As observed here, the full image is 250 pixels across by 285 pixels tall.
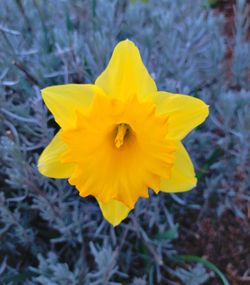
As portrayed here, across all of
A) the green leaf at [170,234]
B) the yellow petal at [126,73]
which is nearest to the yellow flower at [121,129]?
the yellow petal at [126,73]

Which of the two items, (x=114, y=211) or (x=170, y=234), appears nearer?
(x=114, y=211)

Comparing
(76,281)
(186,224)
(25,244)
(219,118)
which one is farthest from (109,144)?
(219,118)

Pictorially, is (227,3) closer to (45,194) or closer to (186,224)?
(186,224)

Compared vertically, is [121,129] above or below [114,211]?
above

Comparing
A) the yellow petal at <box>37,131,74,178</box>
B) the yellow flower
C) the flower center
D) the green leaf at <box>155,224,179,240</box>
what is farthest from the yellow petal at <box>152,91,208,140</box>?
the green leaf at <box>155,224,179,240</box>

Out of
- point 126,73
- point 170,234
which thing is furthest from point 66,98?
point 170,234

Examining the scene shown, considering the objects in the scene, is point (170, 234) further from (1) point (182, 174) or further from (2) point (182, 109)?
(2) point (182, 109)
